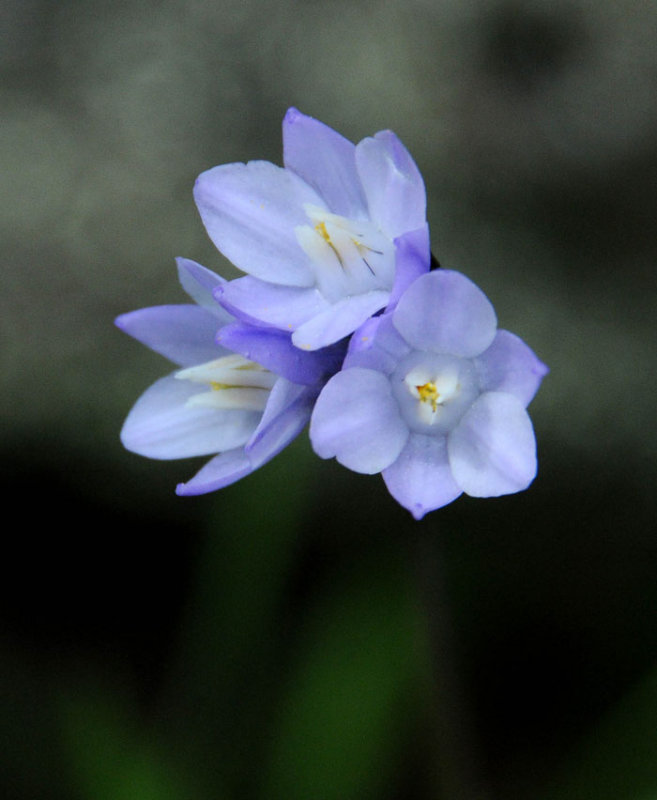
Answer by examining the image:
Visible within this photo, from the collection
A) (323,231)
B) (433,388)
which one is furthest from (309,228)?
(433,388)

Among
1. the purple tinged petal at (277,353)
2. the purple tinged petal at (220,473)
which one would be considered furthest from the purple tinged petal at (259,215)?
the purple tinged petal at (220,473)

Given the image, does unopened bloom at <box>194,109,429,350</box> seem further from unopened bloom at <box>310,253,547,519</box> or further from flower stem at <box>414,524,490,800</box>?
flower stem at <box>414,524,490,800</box>

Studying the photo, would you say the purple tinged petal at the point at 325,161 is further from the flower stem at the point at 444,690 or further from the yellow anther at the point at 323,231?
the flower stem at the point at 444,690

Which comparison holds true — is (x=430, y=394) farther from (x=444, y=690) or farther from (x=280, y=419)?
(x=444, y=690)

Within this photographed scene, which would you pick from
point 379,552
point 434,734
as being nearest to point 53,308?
point 379,552

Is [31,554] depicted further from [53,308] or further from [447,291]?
[447,291]

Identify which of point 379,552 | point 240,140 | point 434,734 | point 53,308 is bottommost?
point 434,734
